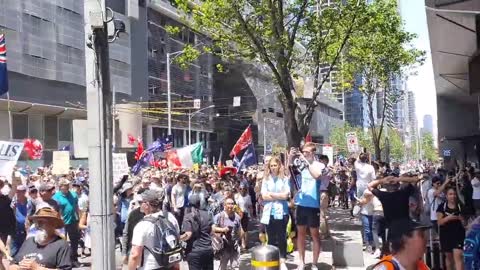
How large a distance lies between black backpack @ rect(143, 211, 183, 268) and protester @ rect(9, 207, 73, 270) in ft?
Result: 2.87

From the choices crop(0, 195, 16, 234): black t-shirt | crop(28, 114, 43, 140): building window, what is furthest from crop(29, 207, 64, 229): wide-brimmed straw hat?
crop(28, 114, 43, 140): building window

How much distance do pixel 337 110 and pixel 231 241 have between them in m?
125

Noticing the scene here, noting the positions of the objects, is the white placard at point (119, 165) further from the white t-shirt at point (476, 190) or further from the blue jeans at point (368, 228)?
the white t-shirt at point (476, 190)

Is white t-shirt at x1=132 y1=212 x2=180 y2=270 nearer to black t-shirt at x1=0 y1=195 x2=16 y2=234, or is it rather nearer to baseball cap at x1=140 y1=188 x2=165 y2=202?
baseball cap at x1=140 y1=188 x2=165 y2=202

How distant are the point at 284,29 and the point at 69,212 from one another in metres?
6.94

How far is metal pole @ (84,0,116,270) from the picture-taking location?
7.13 metres

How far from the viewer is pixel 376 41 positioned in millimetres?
26969

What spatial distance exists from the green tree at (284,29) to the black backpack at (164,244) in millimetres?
8605

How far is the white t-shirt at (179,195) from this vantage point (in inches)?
562

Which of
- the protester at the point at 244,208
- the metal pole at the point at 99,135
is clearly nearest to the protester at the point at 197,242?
the metal pole at the point at 99,135

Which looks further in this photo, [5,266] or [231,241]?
[231,241]

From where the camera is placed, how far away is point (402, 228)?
3.84 m

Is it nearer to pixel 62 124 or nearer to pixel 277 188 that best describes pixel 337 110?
pixel 62 124

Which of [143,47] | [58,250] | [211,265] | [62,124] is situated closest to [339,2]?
[211,265]
